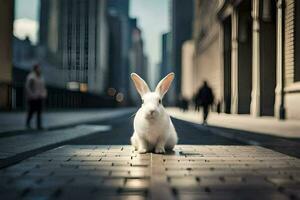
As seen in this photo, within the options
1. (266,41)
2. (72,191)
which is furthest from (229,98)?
(72,191)

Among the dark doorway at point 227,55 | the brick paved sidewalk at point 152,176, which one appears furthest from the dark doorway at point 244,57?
the brick paved sidewalk at point 152,176

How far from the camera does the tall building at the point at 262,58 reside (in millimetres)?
23281

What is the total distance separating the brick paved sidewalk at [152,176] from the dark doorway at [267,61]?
77.6ft

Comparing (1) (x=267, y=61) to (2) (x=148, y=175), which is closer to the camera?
(2) (x=148, y=175)

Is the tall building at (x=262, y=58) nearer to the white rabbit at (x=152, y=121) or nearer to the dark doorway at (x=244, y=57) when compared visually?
the dark doorway at (x=244, y=57)

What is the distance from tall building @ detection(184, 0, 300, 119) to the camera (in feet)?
76.4

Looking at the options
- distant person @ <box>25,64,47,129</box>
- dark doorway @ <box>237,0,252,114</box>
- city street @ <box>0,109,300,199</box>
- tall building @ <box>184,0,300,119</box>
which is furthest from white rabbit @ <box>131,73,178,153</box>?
dark doorway @ <box>237,0,252,114</box>

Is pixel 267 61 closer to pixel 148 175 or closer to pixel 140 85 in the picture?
pixel 140 85

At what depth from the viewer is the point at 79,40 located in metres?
188

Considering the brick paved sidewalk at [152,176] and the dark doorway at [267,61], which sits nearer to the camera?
the brick paved sidewalk at [152,176]

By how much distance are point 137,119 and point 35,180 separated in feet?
8.05

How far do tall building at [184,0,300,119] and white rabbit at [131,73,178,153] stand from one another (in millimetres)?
16241

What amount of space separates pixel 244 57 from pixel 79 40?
155 metres

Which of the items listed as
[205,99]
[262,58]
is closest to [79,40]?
[262,58]
